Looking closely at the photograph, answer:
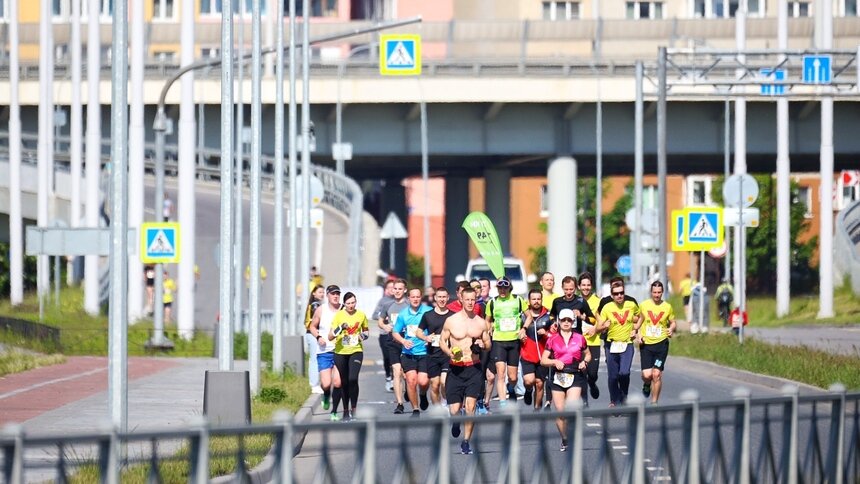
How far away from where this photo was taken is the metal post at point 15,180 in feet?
165

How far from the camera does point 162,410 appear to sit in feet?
70.2

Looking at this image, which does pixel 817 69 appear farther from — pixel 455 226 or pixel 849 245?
pixel 455 226

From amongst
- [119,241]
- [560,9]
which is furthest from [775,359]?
[560,9]

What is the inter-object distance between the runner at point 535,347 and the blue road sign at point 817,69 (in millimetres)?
20490

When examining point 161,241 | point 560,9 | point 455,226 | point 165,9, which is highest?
point 560,9

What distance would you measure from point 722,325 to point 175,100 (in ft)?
56.8

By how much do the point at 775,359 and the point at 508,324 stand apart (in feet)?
28.4

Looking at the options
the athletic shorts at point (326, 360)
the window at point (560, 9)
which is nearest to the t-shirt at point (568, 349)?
the athletic shorts at point (326, 360)

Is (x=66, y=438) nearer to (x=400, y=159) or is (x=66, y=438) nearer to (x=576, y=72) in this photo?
(x=576, y=72)

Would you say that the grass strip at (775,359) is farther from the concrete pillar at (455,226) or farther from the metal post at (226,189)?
the concrete pillar at (455,226)

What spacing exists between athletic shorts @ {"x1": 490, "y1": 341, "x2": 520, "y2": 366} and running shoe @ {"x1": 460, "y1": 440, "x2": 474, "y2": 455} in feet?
32.6

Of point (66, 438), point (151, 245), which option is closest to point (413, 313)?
point (151, 245)

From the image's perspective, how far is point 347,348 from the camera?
21.4 metres

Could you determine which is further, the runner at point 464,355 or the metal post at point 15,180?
the metal post at point 15,180
